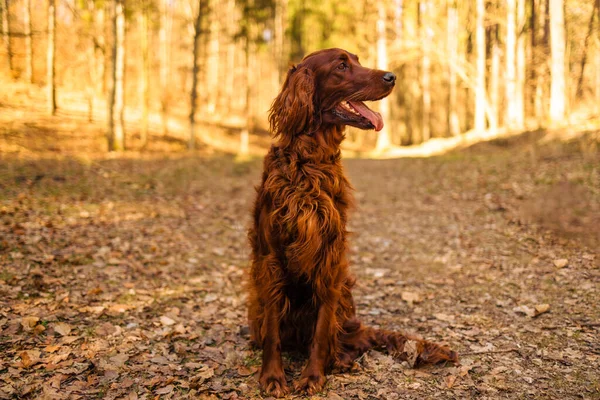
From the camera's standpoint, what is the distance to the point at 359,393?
277 centimetres

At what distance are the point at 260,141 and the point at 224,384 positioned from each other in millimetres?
22649

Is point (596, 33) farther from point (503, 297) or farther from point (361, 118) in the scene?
point (361, 118)

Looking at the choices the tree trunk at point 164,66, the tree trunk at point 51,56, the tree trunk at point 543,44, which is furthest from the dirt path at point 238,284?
the tree trunk at point 164,66

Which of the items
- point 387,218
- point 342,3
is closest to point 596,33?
point 387,218

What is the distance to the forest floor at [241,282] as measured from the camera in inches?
113

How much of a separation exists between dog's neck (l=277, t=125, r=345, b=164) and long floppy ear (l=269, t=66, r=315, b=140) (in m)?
0.04

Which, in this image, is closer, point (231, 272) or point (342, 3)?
point (231, 272)

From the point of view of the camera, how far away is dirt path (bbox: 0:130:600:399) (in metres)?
2.87

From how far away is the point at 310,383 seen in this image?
2.79 meters

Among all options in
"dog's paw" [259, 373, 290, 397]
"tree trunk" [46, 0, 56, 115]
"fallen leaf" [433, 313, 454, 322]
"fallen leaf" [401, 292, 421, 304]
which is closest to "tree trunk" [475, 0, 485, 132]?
"fallen leaf" [401, 292, 421, 304]

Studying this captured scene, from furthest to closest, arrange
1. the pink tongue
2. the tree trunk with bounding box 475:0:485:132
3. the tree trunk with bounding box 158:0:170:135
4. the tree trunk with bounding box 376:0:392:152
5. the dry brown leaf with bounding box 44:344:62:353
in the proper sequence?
1. the tree trunk with bounding box 376:0:392:152
2. the tree trunk with bounding box 158:0:170:135
3. the tree trunk with bounding box 475:0:485:132
4. the dry brown leaf with bounding box 44:344:62:353
5. the pink tongue

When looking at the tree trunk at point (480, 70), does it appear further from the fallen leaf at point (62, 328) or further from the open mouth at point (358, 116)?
the fallen leaf at point (62, 328)

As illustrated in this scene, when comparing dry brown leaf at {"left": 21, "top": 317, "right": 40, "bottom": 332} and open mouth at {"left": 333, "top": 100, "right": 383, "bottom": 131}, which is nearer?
open mouth at {"left": 333, "top": 100, "right": 383, "bottom": 131}

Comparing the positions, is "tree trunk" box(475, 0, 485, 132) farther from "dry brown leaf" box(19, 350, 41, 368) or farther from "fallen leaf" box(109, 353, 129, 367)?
"dry brown leaf" box(19, 350, 41, 368)
